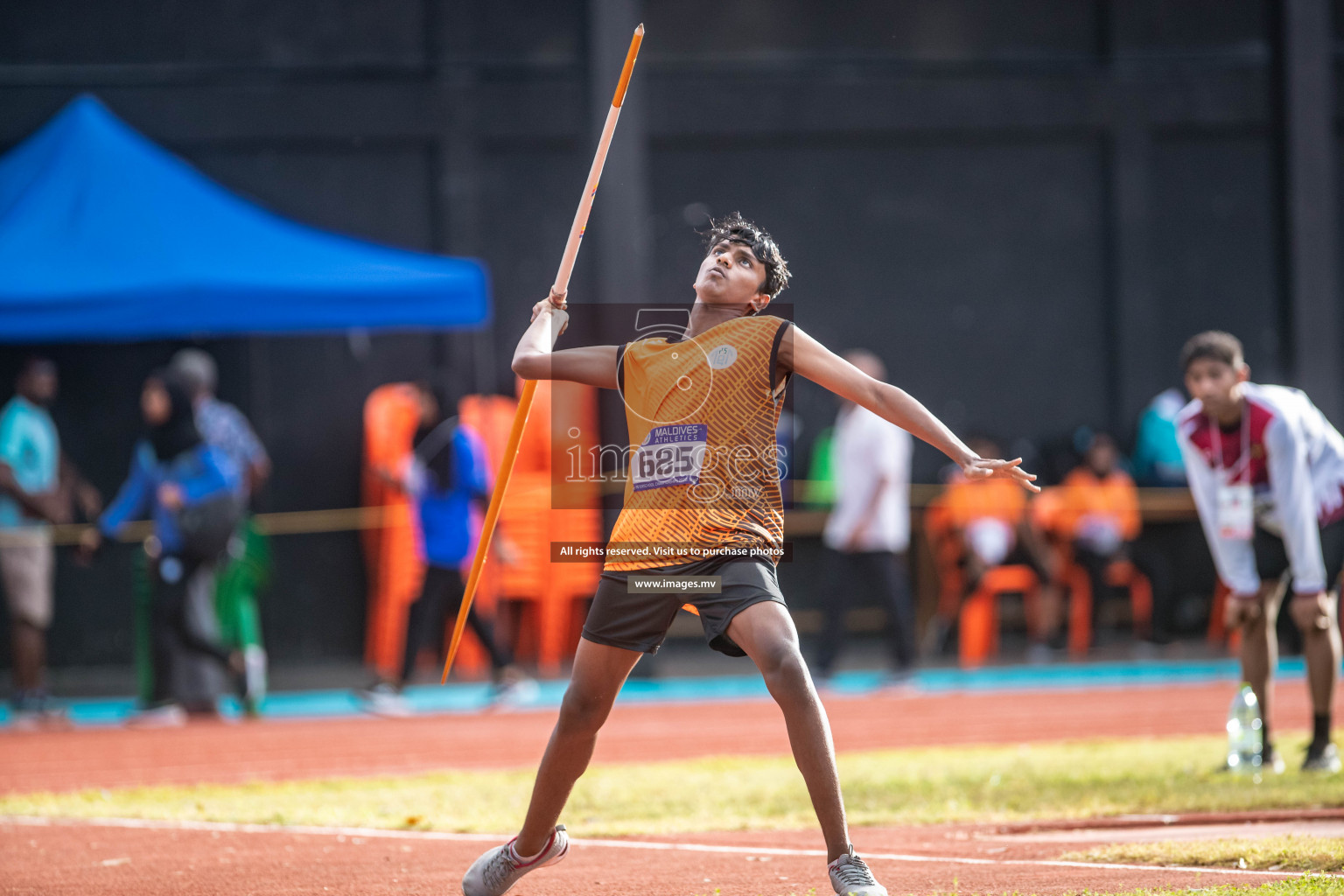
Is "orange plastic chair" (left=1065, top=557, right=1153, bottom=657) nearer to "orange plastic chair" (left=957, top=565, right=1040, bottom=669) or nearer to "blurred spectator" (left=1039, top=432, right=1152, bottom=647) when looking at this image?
"blurred spectator" (left=1039, top=432, right=1152, bottom=647)

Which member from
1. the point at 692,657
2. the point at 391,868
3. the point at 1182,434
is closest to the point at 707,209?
the point at 692,657

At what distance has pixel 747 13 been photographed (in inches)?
679

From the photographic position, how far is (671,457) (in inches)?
182

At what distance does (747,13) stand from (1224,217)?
220 inches

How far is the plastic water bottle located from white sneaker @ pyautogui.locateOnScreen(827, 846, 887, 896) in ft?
12.0

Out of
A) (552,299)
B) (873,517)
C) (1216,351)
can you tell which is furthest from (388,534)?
(552,299)

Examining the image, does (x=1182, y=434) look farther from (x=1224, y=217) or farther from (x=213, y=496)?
(x=1224, y=217)

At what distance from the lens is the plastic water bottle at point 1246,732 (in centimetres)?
744

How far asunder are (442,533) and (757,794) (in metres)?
4.83

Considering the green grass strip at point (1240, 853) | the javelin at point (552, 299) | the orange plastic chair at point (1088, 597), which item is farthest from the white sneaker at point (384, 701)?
the green grass strip at point (1240, 853)

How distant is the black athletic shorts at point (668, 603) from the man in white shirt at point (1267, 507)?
134 inches

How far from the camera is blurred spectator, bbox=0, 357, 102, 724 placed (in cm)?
1197

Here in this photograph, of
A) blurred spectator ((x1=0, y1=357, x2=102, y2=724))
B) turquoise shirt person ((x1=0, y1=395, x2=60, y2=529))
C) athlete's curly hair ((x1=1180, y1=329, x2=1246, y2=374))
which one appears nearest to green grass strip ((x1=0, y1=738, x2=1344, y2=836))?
athlete's curly hair ((x1=1180, y1=329, x2=1246, y2=374))

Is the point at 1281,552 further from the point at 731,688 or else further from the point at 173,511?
the point at 173,511
